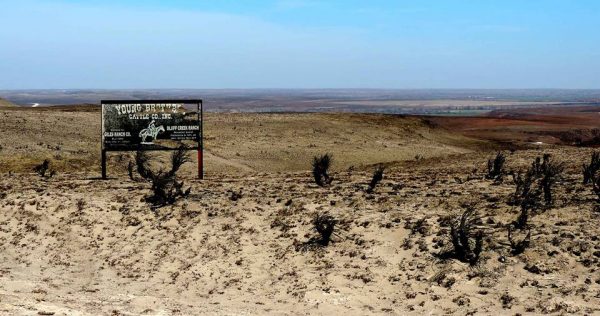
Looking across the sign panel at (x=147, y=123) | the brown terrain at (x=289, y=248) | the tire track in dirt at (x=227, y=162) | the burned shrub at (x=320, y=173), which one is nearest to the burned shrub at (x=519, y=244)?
the brown terrain at (x=289, y=248)

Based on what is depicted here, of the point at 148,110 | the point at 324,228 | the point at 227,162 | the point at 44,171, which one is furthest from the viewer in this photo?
the point at 227,162

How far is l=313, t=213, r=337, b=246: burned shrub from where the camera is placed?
12664mm

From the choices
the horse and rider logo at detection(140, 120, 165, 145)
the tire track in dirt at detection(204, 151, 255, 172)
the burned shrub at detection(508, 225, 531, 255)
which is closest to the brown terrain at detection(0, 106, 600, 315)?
the burned shrub at detection(508, 225, 531, 255)

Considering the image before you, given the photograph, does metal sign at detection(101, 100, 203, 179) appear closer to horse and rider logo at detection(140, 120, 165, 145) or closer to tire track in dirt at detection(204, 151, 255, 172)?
horse and rider logo at detection(140, 120, 165, 145)

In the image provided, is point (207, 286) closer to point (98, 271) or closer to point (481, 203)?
point (98, 271)

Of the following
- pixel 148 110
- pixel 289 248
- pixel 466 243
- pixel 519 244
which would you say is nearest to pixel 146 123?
pixel 148 110

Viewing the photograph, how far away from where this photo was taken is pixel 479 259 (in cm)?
1123

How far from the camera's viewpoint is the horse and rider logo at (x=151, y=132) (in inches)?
762

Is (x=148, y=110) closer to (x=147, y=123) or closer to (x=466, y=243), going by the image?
(x=147, y=123)

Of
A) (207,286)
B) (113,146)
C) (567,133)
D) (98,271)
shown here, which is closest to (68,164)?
(113,146)

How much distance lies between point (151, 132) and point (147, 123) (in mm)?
297

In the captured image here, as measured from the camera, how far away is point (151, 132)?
19422mm

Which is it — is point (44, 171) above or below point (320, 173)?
below

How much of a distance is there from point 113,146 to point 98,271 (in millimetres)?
7477
